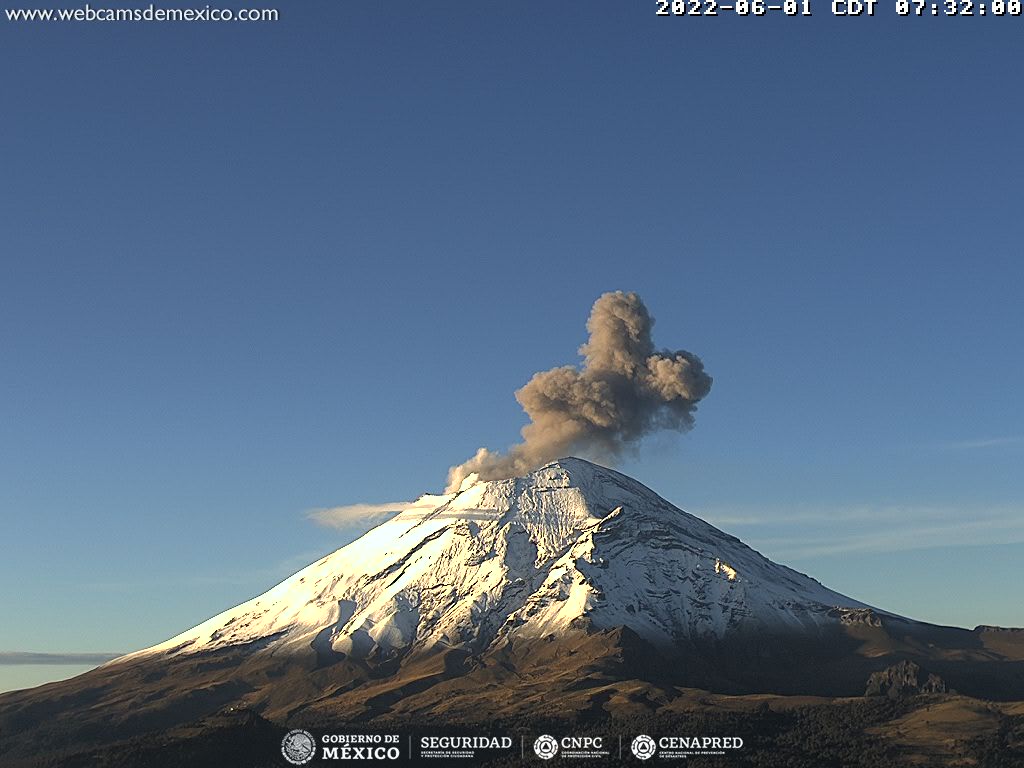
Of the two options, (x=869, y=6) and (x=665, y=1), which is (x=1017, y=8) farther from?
(x=665, y=1)

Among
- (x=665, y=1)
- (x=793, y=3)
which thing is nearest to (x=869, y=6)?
(x=793, y=3)

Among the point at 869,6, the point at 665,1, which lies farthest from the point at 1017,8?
the point at 665,1

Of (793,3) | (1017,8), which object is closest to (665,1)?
(793,3)

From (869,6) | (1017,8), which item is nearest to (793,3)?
(869,6)

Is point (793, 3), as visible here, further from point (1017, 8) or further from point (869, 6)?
point (1017, 8)

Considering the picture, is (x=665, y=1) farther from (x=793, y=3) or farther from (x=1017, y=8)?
(x=1017, y=8)
